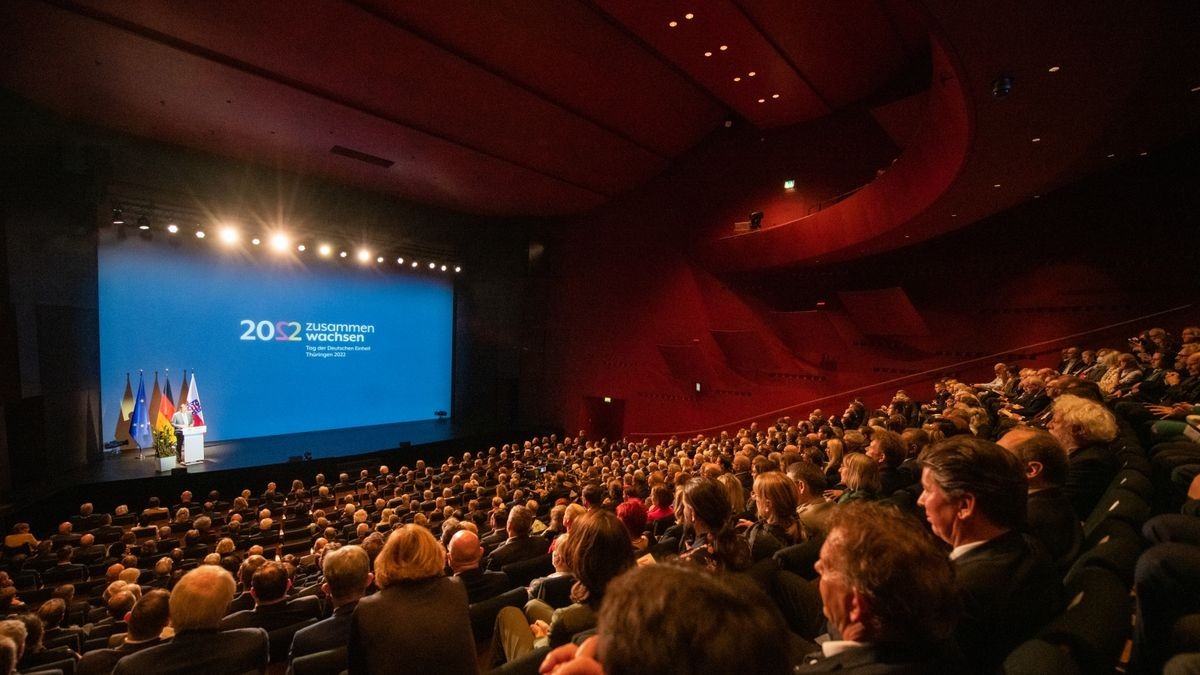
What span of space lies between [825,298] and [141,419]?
14.8 metres

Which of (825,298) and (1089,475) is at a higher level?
(825,298)

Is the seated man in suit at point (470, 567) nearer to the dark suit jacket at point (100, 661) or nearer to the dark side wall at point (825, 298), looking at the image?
the dark suit jacket at point (100, 661)

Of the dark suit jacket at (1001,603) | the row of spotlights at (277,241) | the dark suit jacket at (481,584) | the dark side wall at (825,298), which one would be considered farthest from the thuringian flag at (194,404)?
the dark suit jacket at (1001,603)

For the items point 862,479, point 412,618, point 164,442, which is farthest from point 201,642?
point 164,442

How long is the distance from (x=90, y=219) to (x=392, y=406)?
26.0 feet

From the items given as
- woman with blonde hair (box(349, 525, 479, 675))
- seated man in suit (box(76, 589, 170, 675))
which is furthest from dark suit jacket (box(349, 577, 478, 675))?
seated man in suit (box(76, 589, 170, 675))

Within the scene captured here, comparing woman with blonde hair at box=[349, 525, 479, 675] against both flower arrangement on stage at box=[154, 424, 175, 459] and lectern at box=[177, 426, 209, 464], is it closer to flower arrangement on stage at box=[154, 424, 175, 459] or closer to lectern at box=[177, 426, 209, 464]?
flower arrangement on stage at box=[154, 424, 175, 459]

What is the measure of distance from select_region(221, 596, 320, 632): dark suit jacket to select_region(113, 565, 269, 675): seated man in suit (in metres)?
1.03

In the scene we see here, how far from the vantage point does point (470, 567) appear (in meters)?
2.71

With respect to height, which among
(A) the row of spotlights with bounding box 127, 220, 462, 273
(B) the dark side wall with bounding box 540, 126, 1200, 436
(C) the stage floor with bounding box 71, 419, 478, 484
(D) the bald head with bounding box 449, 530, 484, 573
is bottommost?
(C) the stage floor with bounding box 71, 419, 478, 484

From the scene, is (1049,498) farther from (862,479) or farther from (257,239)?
(257,239)

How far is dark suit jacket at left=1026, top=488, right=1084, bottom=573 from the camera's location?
1.85m

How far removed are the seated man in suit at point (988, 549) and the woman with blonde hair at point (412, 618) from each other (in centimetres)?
153

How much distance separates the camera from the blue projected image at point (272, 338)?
11422 millimetres
